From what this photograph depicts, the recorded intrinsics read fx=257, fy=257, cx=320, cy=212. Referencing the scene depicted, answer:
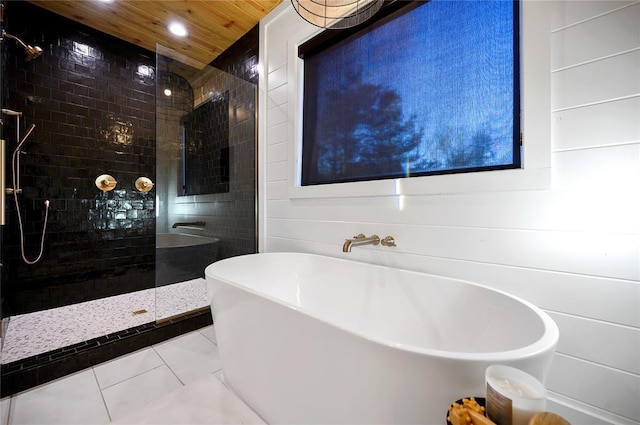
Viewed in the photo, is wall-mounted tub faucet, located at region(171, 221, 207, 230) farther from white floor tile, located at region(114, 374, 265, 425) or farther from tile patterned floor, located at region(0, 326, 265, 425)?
white floor tile, located at region(114, 374, 265, 425)

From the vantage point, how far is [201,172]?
2.56m

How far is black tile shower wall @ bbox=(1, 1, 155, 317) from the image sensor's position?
214 cm

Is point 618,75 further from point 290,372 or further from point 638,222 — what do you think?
point 290,372

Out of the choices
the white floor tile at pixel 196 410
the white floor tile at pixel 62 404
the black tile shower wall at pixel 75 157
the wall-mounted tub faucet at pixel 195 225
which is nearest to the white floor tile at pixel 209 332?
the white floor tile at pixel 196 410

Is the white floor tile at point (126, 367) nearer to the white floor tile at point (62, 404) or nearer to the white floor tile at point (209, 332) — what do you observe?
the white floor tile at point (62, 404)

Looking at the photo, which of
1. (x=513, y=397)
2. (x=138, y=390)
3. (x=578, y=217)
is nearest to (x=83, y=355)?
(x=138, y=390)

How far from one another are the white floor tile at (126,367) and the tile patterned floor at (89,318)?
0.78 ft

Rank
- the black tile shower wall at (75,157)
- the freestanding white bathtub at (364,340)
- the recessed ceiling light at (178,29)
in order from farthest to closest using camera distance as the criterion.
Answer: the recessed ceiling light at (178,29) < the black tile shower wall at (75,157) < the freestanding white bathtub at (364,340)

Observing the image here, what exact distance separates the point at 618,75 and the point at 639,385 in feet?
3.65

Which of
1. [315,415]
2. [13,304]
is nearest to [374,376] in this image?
[315,415]

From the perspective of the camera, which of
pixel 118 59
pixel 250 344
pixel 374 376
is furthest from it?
pixel 118 59

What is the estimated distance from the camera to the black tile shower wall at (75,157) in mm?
2141

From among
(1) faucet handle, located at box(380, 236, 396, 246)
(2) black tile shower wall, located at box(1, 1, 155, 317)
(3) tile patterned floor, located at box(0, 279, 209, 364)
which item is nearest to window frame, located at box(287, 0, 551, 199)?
(1) faucet handle, located at box(380, 236, 396, 246)

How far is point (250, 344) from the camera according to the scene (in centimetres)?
116
